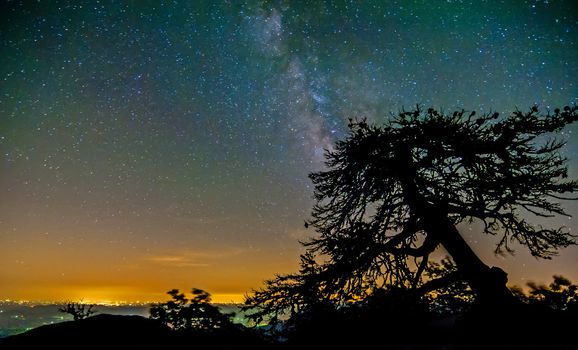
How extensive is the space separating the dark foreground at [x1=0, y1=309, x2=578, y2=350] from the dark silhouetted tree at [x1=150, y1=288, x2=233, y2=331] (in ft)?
0.49

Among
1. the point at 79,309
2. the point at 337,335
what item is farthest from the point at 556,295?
the point at 79,309

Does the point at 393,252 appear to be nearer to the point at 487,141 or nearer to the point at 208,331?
the point at 487,141

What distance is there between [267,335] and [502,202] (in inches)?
251

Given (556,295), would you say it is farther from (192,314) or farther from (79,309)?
(79,309)

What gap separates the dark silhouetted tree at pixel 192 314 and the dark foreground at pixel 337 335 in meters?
0.15

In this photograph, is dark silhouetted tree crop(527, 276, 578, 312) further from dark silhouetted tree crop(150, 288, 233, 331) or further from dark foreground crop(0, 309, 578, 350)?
dark silhouetted tree crop(150, 288, 233, 331)

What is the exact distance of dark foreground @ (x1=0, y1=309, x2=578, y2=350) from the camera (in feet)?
17.3

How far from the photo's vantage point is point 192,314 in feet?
18.2

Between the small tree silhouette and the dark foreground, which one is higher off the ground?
the small tree silhouette

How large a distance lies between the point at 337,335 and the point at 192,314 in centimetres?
281

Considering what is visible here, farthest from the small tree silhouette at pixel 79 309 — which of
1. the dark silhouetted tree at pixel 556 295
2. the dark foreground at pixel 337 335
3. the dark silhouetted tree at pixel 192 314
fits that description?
the dark silhouetted tree at pixel 556 295

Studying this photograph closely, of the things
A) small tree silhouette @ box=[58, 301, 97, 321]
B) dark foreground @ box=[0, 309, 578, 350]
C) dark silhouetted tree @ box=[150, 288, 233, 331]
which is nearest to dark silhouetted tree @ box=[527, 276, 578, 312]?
dark foreground @ box=[0, 309, 578, 350]

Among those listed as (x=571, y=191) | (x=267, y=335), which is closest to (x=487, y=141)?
(x=571, y=191)

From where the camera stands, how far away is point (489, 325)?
586cm
